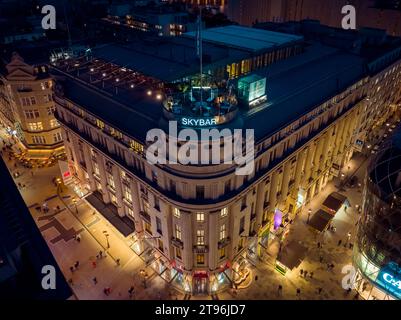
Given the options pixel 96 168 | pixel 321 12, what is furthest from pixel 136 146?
pixel 321 12

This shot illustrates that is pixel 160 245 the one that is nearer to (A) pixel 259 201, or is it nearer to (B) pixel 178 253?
(B) pixel 178 253

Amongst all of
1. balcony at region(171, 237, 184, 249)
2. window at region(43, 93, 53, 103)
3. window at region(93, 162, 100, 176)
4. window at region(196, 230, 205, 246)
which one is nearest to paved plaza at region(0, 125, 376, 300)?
balcony at region(171, 237, 184, 249)

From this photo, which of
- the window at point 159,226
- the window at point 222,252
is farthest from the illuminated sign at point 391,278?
the window at point 159,226

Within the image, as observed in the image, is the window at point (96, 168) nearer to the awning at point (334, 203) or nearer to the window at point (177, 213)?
the window at point (177, 213)

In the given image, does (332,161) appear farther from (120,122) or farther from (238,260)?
(120,122)

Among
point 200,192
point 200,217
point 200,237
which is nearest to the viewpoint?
point 200,192

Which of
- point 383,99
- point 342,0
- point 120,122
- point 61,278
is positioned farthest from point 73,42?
point 342,0

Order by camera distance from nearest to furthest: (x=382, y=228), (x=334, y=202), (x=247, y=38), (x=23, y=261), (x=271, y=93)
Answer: (x=23, y=261), (x=382, y=228), (x=271, y=93), (x=334, y=202), (x=247, y=38)
